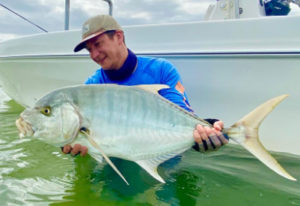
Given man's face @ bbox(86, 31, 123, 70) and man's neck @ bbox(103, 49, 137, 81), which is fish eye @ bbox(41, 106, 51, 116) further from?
man's neck @ bbox(103, 49, 137, 81)

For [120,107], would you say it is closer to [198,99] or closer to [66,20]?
[198,99]

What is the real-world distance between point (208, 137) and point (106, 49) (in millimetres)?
957

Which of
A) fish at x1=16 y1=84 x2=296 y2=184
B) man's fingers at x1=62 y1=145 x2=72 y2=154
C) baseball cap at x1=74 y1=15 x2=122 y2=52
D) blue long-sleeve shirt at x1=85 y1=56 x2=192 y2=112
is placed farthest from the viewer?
blue long-sleeve shirt at x1=85 y1=56 x2=192 y2=112

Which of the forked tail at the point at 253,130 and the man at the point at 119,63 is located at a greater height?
the man at the point at 119,63

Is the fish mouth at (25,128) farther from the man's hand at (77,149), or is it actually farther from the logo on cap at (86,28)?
the logo on cap at (86,28)

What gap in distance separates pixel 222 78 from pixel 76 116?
1449 millimetres

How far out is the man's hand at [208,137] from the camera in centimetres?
176

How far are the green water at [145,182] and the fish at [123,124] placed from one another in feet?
1.41

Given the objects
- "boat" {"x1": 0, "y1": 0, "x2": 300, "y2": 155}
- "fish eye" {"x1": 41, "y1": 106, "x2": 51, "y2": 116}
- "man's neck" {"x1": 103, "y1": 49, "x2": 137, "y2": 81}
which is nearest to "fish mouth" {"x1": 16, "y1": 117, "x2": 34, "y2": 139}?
"fish eye" {"x1": 41, "y1": 106, "x2": 51, "y2": 116}

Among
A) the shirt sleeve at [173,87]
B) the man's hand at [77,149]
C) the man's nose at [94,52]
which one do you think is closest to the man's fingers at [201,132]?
the shirt sleeve at [173,87]

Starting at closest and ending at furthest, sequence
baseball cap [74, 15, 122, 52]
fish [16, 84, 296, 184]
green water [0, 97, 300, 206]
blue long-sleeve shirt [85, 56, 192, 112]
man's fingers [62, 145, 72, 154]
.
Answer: fish [16, 84, 296, 184], man's fingers [62, 145, 72, 154], green water [0, 97, 300, 206], baseball cap [74, 15, 122, 52], blue long-sleeve shirt [85, 56, 192, 112]

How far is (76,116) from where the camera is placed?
1.62m

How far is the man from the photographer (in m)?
2.14

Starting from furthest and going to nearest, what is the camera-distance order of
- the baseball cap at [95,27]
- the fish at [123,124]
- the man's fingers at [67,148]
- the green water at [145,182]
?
1. the baseball cap at [95,27]
2. the green water at [145,182]
3. the man's fingers at [67,148]
4. the fish at [123,124]
